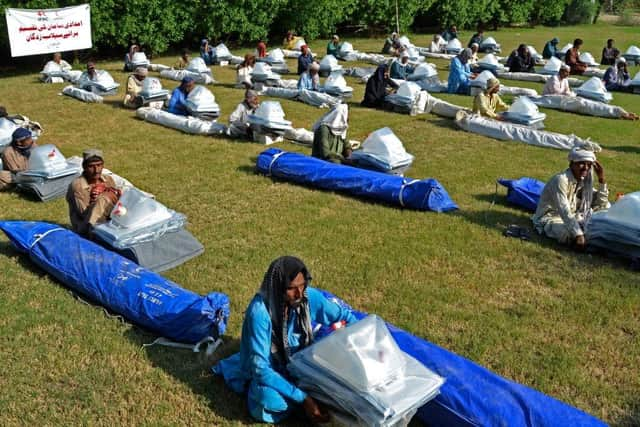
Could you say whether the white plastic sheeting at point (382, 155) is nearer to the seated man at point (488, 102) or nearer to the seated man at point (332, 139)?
the seated man at point (332, 139)

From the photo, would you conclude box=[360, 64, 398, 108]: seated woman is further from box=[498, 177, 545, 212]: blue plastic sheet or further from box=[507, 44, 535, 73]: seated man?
box=[507, 44, 535, 73]: seated man

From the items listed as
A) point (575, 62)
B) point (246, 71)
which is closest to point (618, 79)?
point (575, 62)

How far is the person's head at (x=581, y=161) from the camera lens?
247 inches

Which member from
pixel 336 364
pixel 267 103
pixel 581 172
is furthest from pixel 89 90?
pixel 336 364

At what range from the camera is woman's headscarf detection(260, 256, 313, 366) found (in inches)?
142

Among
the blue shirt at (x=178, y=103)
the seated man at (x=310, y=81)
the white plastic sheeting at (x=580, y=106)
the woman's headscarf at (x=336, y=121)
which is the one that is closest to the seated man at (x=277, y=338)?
the woman's headscarf at (x=336, y=121)

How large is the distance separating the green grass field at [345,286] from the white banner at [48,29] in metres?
7.69

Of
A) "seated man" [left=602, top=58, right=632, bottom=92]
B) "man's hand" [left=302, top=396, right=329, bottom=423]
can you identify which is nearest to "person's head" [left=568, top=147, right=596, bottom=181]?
"man's hand" [left=302, top=396, right=329, bottom=423]

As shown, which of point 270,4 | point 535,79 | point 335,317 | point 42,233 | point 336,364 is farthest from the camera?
point 270,4

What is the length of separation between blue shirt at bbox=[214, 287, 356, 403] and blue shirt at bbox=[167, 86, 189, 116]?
8.68m

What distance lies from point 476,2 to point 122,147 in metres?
25.4

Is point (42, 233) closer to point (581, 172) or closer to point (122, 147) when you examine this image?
point (122, 147)

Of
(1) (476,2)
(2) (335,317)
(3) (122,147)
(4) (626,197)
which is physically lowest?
(3) (122,147)

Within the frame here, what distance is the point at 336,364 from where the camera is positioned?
3400mm
